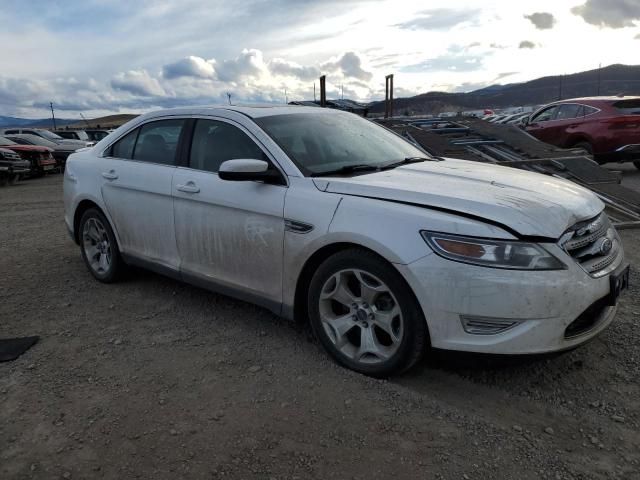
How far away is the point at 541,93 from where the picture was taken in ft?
462

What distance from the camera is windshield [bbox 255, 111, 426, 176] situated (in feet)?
11.3

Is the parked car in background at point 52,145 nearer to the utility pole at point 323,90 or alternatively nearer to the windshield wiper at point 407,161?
the utility pole at point 323,90

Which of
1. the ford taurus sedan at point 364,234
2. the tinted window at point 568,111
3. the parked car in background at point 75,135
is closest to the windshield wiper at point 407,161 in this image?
the ford taurus sedan at point 364,234

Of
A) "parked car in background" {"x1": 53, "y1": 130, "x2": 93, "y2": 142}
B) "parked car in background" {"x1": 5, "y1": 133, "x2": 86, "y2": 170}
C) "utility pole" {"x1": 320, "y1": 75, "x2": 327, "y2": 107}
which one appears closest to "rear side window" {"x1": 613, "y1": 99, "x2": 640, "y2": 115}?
"utility pole" {"x1": 320, "y1": 75, "x2": 327, "y2": 107}

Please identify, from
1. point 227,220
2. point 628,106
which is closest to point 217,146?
point 227,220

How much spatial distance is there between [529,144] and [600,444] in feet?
23.3

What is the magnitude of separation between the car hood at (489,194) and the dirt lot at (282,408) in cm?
74

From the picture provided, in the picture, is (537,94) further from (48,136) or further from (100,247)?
(100,247)

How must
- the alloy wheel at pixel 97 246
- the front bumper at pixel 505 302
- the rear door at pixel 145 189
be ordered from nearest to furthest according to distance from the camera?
1. the front bumper at pixel 505 302
2. the rear door at pixel 145 189
3. the alloy wheel at pixel 97 246

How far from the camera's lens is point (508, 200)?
275 centimetres

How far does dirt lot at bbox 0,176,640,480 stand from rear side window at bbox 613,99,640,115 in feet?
25.5

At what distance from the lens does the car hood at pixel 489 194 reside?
2.61 m

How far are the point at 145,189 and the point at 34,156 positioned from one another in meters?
14.7

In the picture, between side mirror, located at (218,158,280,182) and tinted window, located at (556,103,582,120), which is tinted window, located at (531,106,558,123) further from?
side mirror, located at (218,158,280,182)
